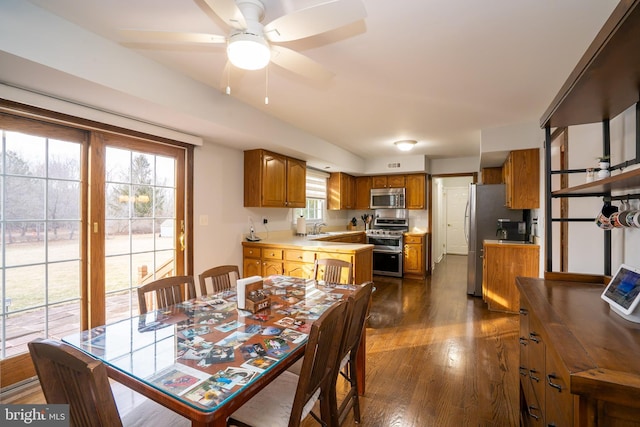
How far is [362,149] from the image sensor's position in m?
5.31

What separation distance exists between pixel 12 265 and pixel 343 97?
291cm

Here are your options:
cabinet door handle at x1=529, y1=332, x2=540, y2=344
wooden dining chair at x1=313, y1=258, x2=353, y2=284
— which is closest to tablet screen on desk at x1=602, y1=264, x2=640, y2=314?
cabinet door handle at x1=529, y1=332, x2=540, y2=344

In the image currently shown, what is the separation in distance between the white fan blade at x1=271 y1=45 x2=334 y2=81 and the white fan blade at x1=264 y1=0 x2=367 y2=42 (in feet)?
0.37

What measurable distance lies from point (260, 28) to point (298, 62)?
30 cm

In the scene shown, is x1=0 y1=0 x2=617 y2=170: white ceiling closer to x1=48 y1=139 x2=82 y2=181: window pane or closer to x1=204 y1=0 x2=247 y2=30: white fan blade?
x1=204 y1=0 x2=247 y2=30: white fan blade

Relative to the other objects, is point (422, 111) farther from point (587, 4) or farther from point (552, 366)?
point (552, 366)

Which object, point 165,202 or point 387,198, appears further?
point 387,198

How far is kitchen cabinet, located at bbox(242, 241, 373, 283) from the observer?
11.0 feet

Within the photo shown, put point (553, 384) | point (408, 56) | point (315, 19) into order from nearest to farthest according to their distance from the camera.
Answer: point (553, 384) → point (315, 19) → point (408, 56)

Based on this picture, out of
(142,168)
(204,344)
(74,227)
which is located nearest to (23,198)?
(74,227)

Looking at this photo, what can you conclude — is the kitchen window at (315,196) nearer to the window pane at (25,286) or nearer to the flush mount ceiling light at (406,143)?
the flush mount ceiling light at (406,143)

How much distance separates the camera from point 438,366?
249 cm

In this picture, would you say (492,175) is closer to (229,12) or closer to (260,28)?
(260,28)

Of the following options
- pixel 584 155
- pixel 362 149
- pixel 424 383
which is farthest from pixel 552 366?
pixel 362 149
